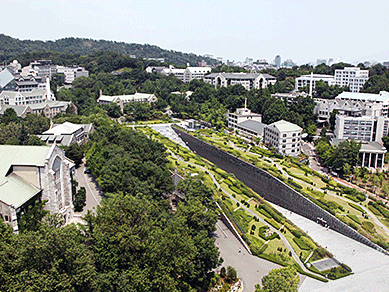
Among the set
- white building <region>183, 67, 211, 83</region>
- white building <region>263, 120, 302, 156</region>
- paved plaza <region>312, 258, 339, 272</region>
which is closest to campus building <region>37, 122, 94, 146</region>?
white building <region>263, 120, 302, 156</region>

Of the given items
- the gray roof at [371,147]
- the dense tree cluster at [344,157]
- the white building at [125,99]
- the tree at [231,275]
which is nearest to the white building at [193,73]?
the white building at [125,99]

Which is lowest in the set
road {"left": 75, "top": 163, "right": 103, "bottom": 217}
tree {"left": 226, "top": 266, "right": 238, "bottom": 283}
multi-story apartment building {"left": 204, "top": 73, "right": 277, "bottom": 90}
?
tree {"left": 226, "top": 266, "right": 238, "bottom": 283}

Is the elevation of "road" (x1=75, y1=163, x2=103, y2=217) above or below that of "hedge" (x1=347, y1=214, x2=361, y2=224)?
above

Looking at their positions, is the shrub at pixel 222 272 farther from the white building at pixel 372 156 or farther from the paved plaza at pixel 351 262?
the white building at pixel 372 156

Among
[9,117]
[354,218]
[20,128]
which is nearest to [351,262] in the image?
[354,218]

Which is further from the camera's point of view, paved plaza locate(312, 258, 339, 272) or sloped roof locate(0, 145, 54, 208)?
paved plaza locate(312, 258, 339, 272)

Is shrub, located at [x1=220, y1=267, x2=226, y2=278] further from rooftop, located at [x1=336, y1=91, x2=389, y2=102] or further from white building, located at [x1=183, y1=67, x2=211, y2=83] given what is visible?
white building, located at [x1=183, y1=67, x2=211, y2=83]

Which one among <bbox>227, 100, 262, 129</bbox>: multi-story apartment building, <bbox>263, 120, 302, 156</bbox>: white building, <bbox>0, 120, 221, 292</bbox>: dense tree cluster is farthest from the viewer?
<bbox>227, 100, 262, 129</bbox>: multi-story apartment building

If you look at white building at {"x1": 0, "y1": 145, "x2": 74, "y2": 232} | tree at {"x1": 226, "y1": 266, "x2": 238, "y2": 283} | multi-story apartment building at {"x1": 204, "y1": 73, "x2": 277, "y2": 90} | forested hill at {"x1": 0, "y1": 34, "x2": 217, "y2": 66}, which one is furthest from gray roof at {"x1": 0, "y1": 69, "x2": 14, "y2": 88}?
forested hill at {"x1": 0, "y1": 34, "x2": 217, "y2": 66}

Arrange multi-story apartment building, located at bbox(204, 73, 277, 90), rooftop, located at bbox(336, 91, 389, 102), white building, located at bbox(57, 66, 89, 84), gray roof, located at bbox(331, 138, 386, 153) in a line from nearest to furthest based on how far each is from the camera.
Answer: gray roof, located at bbox(331, 138, 386, 153) < rooftop, located at bbox(336, 91, 389, 102) < multi-story apartment building, located at bbox(204, 73, 277, 90) < white building, located at bbox(57, 66, 89, 84)
